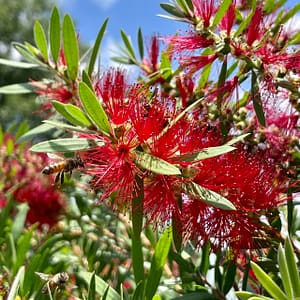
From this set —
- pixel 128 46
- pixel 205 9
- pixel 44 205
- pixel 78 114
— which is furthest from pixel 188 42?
pixel 44 205

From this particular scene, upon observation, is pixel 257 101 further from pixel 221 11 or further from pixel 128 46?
pixel 128 46

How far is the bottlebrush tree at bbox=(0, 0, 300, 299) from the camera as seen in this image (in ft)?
2.20

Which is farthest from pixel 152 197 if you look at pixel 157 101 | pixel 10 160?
pixel 10 160

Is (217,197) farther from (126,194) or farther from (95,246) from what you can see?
(95,246)

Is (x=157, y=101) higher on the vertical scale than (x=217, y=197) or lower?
higher

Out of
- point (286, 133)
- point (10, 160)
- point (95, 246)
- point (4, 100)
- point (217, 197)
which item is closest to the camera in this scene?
A: point (217, 197)

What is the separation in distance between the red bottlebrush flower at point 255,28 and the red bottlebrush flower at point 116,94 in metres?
0.22

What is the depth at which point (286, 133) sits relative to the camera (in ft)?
3.01

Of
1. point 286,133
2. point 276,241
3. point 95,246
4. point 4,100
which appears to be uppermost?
point 4,100

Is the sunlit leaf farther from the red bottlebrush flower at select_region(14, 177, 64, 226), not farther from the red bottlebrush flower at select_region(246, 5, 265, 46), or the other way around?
the red bottlebrush flower at select_region(246, 5, 265, 46)

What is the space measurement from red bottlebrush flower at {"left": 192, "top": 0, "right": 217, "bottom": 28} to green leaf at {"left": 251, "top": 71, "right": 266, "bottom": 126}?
123 millimetres

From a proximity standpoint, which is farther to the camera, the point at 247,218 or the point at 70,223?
the point at 70,223

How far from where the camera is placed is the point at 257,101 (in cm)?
81

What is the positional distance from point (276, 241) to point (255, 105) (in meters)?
0.22
